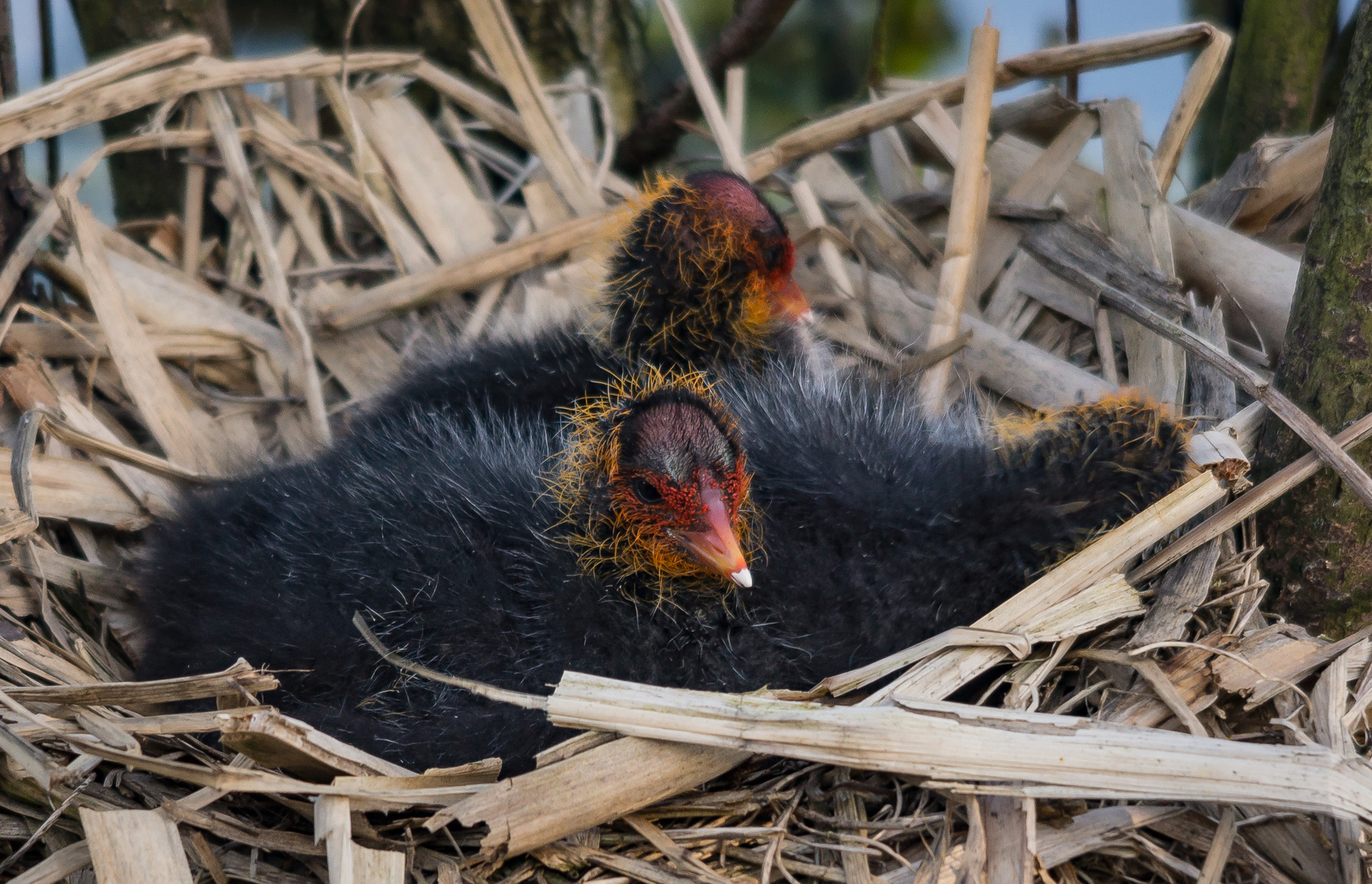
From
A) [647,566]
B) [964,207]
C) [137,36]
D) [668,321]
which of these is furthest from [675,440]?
[137,36]

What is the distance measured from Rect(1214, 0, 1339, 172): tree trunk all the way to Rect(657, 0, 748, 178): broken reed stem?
3.70 ft

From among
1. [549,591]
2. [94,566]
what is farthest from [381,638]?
[94,566]

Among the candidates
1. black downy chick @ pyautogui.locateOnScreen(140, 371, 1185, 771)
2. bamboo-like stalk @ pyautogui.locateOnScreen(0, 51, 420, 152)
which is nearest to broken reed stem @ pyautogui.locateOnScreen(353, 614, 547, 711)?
black downy chick @ pyautogui.locateOnScreen(140, 371, 1185, 771)

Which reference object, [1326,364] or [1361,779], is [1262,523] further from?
[1361,779]

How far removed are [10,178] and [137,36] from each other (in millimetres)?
586

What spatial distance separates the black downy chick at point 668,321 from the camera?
237 centimetres

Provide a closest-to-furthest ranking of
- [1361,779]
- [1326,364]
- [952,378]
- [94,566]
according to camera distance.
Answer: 1. [1361,779]
2. [1326,364]
3. [94,566]
4. [952,378]

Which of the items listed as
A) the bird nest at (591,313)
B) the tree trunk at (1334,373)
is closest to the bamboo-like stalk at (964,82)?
the bird nest at (591,313)

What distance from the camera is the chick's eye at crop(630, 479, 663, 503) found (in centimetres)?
170

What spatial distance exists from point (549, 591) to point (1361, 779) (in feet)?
3.74

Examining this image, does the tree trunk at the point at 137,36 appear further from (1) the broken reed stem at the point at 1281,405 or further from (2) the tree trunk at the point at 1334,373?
(2) the tree trunk at the point at 1334,373

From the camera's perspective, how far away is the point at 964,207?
2324 mm

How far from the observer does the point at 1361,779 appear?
1273mm

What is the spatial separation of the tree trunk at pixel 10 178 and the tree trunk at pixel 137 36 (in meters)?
0.45
